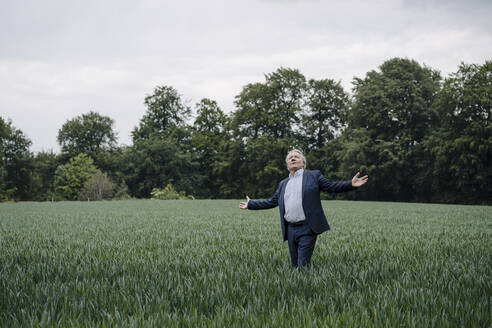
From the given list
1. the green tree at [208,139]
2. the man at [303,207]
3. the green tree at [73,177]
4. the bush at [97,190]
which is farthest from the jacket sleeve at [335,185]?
the green tree at [73,177]

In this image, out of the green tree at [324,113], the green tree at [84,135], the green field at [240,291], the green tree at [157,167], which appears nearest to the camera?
the green field at [240,291]

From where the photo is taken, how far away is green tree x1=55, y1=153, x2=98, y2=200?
50000mm

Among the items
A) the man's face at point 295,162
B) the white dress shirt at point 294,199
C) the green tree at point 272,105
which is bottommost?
the white dress shirt at point 294,199

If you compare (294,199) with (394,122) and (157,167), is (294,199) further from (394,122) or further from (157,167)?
(157,167)

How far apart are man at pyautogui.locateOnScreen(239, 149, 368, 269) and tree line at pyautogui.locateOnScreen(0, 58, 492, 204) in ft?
107

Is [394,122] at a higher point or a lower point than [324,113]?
lower

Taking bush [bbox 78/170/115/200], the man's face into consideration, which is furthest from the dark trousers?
bush [bbox 78/170/115/200]

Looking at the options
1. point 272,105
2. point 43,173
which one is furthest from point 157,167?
point 43,173

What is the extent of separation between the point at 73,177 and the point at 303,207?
53.0 metres

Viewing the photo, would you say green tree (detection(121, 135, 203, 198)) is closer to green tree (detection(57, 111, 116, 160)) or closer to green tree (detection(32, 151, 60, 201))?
green tree (detection(57, 111, 116, 160))

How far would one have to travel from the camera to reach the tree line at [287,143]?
33188 mm

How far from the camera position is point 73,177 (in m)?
49.7

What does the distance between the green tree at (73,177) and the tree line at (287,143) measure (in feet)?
0.57

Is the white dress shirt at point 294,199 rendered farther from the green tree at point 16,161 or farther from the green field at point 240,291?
the green tree at point 16,161
